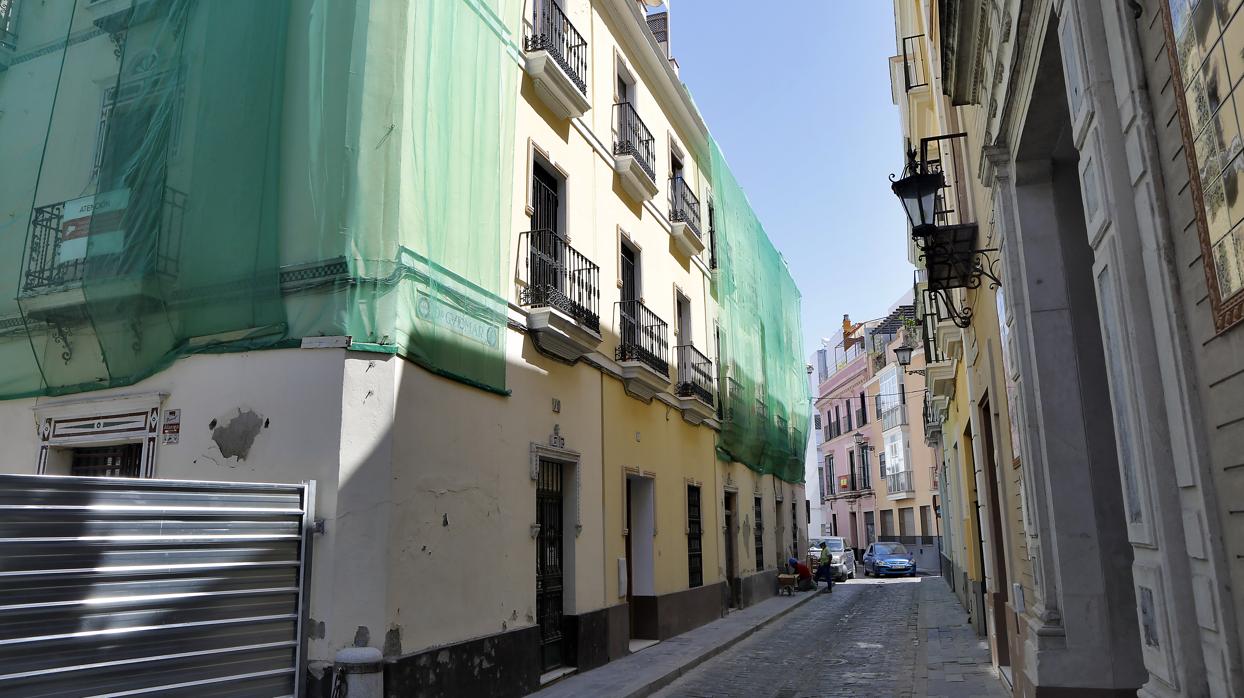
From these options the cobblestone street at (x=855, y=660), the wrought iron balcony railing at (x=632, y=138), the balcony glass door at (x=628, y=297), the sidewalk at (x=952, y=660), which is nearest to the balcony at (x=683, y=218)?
the wrought iron balcony railing at (x=632, y=138)

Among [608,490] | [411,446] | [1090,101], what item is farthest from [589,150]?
[1090,101]

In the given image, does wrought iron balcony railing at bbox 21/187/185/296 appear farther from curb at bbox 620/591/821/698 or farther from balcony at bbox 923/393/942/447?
balcony at bbox 923/393/942/447

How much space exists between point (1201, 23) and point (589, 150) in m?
10.4

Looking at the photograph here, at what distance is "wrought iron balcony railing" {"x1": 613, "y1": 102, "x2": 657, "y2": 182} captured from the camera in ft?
44.4

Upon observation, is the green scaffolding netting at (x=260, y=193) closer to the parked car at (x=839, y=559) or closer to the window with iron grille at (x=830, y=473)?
the parked car at (x=839, y=559)

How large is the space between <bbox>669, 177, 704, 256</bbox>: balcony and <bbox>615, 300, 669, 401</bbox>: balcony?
2.15 metres

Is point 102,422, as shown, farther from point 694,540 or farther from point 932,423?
point 932,423

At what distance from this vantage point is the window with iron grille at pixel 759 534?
21.0 m

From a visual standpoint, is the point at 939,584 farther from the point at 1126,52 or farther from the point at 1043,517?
the point at 1126,52

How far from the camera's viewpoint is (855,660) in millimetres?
12141

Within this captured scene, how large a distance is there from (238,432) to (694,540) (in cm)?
993

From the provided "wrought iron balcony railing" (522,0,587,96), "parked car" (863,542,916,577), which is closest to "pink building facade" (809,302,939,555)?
"parked car" (863,542,916,577)

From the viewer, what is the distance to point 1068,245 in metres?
5.43

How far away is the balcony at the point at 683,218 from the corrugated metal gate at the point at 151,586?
10.2 meters
